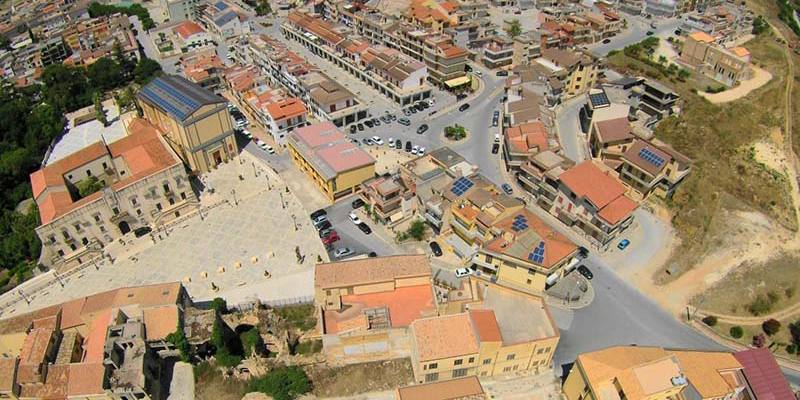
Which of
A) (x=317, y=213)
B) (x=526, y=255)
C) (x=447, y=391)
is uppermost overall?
(x=526, y=255)

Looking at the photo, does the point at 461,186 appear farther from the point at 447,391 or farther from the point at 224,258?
the point at 224,258

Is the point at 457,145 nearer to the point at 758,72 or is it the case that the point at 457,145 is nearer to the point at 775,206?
the point at 775,206

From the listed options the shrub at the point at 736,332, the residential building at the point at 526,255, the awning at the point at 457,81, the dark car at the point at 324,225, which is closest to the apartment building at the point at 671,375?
the shrub at the point at 736,332

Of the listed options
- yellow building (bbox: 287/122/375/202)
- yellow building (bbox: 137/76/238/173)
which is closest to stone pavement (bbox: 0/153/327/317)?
yellow building (bbox: 287/122/375/202)

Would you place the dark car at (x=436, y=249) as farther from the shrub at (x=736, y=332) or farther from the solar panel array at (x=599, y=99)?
the solar panel array at (x=599, y=99)

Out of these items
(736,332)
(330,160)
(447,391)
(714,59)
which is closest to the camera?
(447,391)

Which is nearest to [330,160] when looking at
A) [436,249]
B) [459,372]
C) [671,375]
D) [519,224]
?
[436,249]

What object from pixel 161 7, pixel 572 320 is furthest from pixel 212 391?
pixel 161 7
